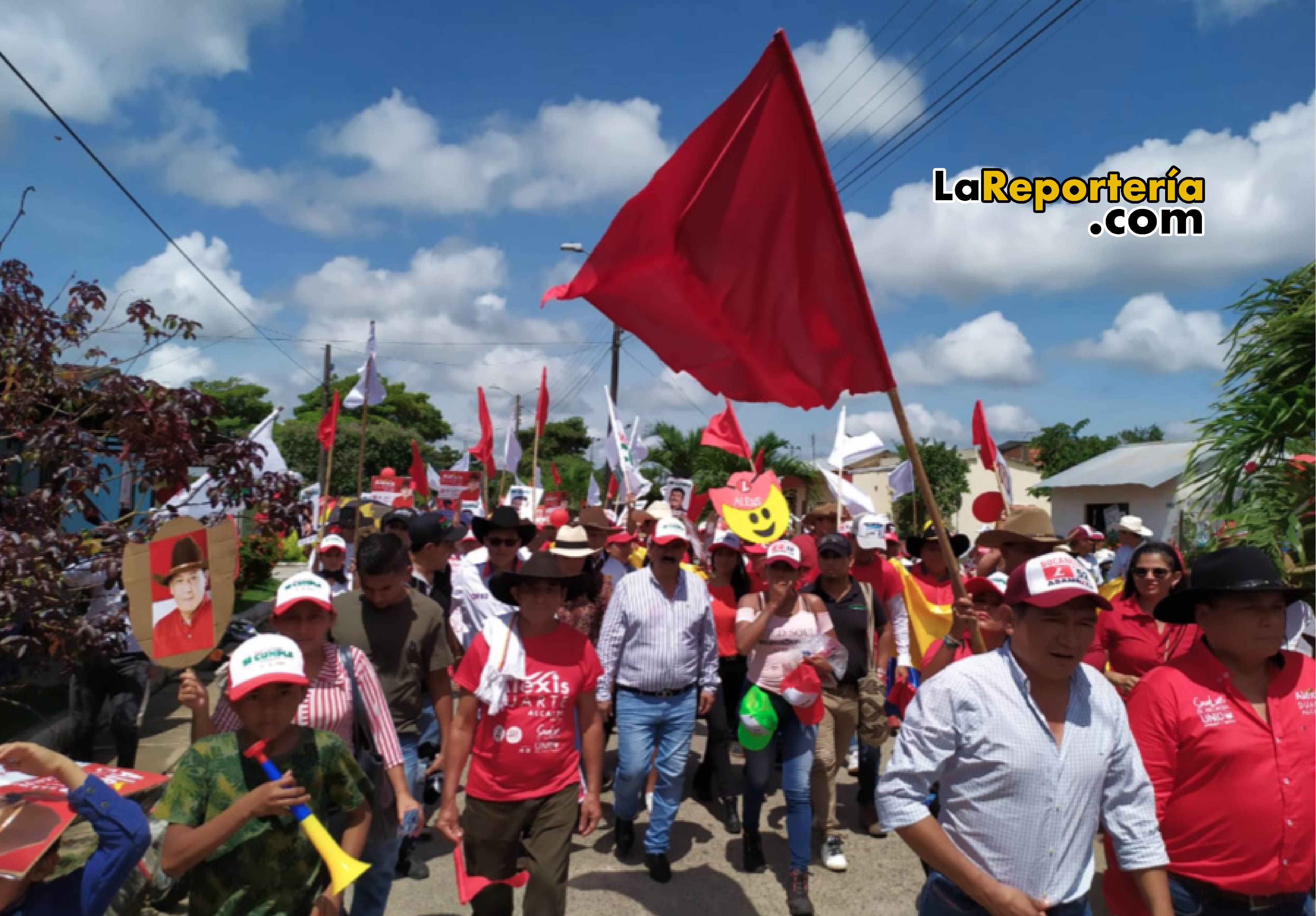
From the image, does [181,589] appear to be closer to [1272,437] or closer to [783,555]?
[783,555]

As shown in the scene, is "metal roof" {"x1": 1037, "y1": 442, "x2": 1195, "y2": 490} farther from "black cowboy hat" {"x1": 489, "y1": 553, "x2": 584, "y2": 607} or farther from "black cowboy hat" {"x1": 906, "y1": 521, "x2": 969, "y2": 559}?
"black cowboy hat" {"x1": 489, "y1": 553, "x2": 584, "y2": 607}

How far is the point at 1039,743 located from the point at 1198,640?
94 cm

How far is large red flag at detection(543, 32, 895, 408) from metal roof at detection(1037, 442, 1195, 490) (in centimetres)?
2336

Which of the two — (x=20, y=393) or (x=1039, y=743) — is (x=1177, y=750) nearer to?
(x=1039, y=743)

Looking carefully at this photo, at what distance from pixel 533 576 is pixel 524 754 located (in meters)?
0.72

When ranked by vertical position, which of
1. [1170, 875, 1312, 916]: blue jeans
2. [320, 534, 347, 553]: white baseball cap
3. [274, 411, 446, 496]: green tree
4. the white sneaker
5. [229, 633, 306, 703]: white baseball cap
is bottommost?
the white sneaker

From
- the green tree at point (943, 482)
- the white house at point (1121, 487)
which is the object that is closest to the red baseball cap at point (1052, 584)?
the white house at point (1121, 487)

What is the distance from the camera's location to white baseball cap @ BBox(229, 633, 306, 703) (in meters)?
2.56

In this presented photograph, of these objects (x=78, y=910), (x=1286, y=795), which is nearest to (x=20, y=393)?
(x=78, y=910)

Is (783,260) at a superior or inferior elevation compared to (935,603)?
superior

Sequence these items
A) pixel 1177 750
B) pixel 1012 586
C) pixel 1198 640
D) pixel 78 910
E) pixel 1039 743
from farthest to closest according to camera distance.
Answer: pixel 1198 640 → pixel 1177 750 → pixel 1012 586 → pixel 1039 743 → pixel 78 910

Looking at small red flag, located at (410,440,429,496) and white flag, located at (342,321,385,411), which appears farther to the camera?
small red flag, located at (410,440,429,496)

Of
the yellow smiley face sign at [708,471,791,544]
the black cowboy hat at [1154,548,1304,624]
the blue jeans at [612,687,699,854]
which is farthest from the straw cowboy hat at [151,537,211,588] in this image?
the yellow smiley face sign at [708,471,791,544]

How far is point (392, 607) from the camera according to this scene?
13.7 ft
